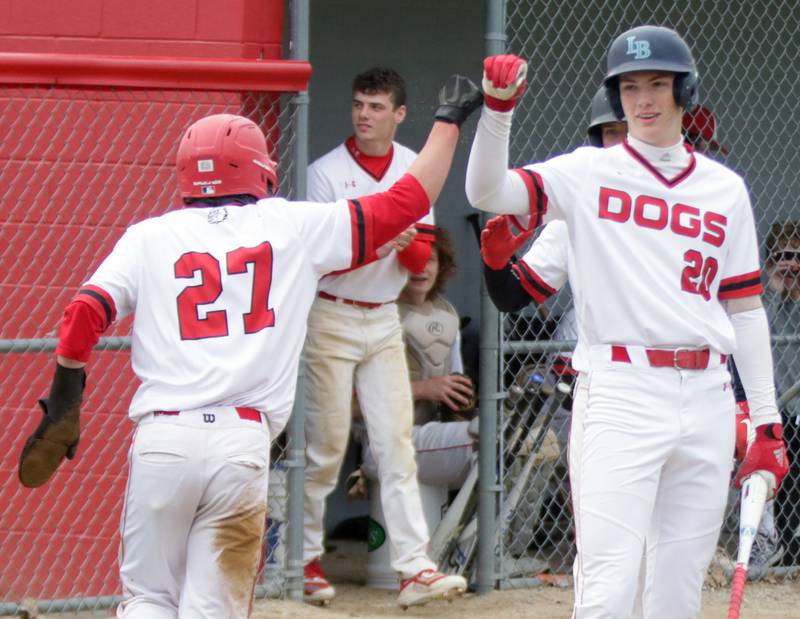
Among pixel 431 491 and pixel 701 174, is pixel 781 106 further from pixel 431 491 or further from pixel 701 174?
pixel 701 174

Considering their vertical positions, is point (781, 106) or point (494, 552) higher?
point (781, 106)

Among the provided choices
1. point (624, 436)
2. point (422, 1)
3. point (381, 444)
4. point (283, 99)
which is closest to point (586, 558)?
point (624, 436)

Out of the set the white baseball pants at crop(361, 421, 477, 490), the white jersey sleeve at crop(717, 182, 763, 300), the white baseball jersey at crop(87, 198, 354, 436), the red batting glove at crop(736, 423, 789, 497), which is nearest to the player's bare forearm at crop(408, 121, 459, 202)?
the white baseball jersey at crop(87, 198, 354, 436)

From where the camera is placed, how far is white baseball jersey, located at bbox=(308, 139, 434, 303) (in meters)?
5.52

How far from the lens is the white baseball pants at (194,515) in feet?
11.0

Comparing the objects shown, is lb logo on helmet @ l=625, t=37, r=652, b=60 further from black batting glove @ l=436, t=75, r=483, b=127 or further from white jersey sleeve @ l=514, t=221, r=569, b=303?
white jersey sleeve @ l=514, t=221, r=569, b=303

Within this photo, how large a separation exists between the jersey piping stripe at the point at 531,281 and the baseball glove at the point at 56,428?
1.30 meters

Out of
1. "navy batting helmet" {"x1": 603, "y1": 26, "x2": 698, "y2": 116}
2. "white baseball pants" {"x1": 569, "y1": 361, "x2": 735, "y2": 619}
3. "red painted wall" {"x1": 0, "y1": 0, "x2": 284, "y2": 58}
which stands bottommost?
"white baseball pants" {"x1": 569, "y1": 361, "x2": 735, "y2": 619}

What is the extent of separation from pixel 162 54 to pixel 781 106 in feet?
12.6

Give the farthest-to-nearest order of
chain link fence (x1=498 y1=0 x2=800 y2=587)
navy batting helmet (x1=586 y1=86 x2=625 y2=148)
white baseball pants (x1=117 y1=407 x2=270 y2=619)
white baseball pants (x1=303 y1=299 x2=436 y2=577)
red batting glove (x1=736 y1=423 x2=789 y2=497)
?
chain link fence (x1=498 y1=0 x2=800 y2=587), white baseball pants (x1=303 y1=299 x2=436 y2=577), navy batting helmet (x1=586 y1=86 x2=625 y2=148), red batting glove (x1=736 y1=423 x2=789 y2=497), white baseball pants (x1=117 y1=407 x2=270 y2=619)

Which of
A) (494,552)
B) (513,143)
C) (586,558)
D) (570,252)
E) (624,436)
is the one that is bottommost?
(494,552)

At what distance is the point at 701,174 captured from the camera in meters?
3.73

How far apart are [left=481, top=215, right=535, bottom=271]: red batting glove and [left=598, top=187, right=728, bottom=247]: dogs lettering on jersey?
321 mm

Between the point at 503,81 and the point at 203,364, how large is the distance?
0.99 meters
